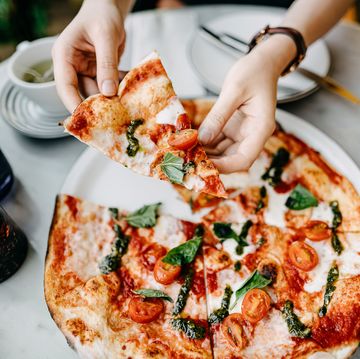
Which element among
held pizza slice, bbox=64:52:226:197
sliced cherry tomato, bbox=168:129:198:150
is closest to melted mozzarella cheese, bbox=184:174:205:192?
held pizza slice, bbox=64:52:226:197

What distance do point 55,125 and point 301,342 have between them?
154 centimetres

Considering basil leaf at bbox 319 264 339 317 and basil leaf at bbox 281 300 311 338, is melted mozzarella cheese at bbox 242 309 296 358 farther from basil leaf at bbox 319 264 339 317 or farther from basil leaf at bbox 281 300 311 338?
basil leaf at bbox 319 264 339 317

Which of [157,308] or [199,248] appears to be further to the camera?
[199,248]

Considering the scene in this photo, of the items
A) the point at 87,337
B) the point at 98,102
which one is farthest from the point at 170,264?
the point at 98,102

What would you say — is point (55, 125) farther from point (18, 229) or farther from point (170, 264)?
point (170, 264)

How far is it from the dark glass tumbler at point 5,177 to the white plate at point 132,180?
0.29 m

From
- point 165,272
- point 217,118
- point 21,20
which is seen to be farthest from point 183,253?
point 21,20

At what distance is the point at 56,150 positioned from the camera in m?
2.29

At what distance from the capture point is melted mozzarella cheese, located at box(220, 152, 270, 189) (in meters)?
2.04

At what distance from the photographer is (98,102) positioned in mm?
1760

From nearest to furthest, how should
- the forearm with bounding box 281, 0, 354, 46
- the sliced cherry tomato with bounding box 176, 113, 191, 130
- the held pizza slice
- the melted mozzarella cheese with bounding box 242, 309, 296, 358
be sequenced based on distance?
the melted mozzarella cheese with bounding box 242, 309, 296, 358, the held pizza slice, the sliced cherry tomato with bounding box 176, 113, 191, 130, the forearm with bounding box 281, 0, 354, 46

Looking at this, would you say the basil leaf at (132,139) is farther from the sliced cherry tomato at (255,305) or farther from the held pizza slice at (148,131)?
the sliced cherry tomato at (255,305)

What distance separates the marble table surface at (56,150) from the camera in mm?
1706

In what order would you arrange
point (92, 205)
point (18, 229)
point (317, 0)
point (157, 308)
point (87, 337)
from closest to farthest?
point (87, 337), point (157, 308), point (18, 229), point (92, 205), point (317, 0)
